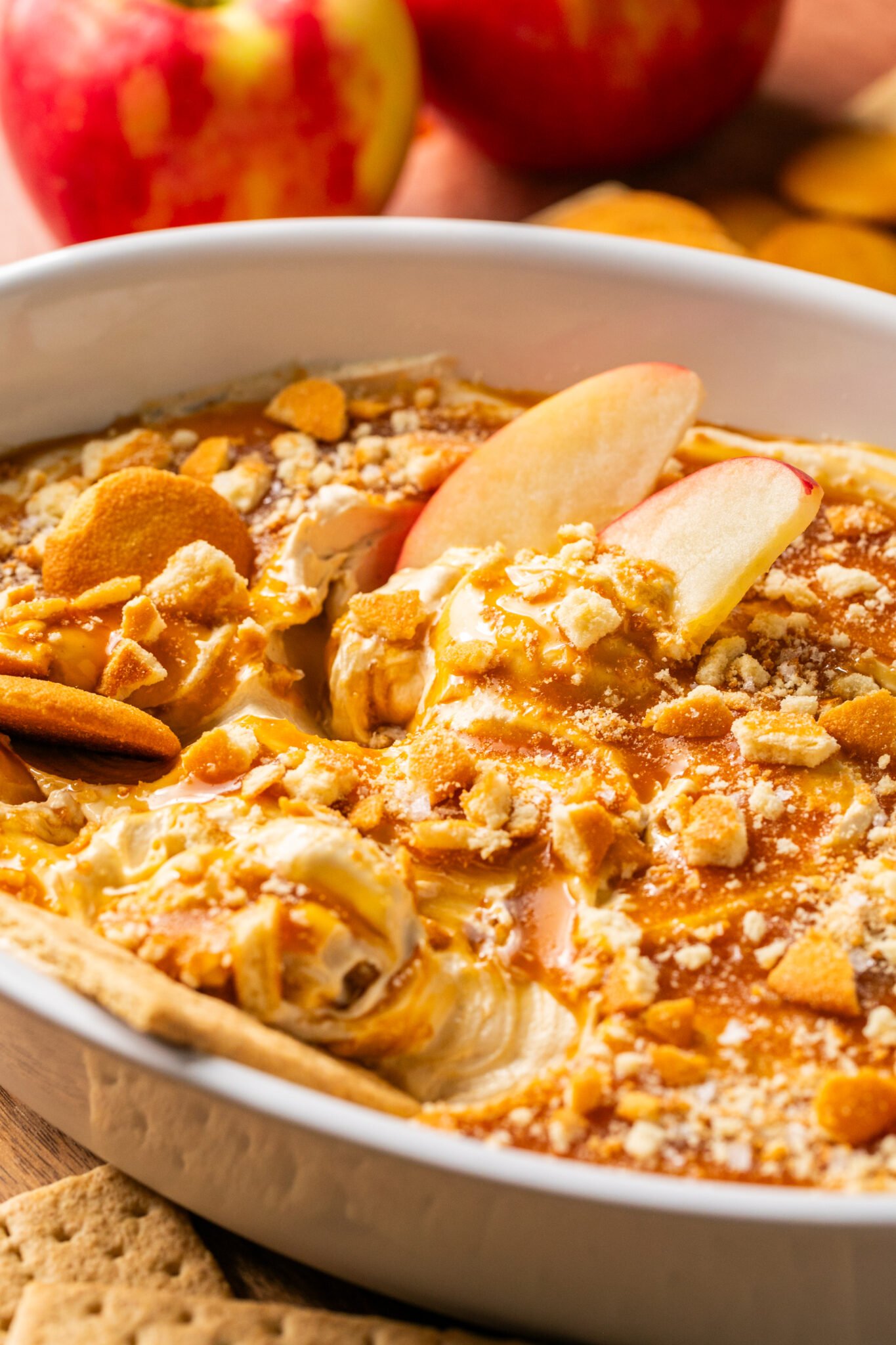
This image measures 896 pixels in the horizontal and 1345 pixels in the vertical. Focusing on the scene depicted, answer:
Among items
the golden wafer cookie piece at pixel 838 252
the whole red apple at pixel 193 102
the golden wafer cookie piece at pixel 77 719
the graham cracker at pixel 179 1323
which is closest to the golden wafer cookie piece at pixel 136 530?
the golden wafer cookie piece at pixel 77 719

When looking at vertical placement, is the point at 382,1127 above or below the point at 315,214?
below

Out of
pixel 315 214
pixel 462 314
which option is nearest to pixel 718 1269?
pixel 462 314

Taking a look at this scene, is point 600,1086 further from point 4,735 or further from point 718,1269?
point 4,735

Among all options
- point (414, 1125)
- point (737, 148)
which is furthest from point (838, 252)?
point (414, 1125)

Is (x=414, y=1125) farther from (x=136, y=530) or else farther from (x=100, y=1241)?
(x=136, y=530)

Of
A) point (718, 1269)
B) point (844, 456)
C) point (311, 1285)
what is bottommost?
point (311, 1285)

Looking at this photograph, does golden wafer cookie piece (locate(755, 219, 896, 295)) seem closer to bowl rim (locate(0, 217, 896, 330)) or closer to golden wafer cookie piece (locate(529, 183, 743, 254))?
golden wafer cookie piece (locate(529, 183, 743, 254))

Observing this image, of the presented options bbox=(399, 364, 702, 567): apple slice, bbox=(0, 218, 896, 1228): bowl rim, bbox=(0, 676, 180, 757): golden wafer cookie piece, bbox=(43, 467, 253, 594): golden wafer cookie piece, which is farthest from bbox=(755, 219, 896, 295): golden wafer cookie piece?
bbox=(0, 218, 896, 1228): bowl rim
